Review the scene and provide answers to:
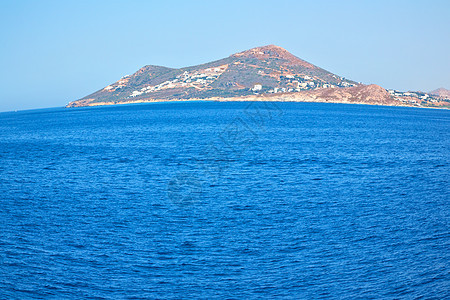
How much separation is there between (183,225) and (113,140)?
6957cm

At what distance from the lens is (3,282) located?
25391 mm

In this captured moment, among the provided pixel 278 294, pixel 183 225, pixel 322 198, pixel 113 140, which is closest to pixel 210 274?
pixel 278 294

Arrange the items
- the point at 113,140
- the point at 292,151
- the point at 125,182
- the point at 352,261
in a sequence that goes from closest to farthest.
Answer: the point at 352,261
the point at 125,182
the point at 292,151
the point at 113,140

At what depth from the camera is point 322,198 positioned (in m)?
42.4

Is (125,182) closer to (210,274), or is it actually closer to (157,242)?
(157,242)

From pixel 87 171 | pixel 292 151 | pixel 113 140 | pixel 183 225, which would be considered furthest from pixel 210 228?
pixel 113 140

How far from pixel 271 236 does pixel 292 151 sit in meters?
45.0

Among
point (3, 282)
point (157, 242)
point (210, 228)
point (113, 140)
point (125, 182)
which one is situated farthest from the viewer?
point (113, 140)

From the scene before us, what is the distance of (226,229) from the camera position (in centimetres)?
3344

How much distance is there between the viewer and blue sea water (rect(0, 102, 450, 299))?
24.7 meters

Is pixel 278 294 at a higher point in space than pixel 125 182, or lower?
lower

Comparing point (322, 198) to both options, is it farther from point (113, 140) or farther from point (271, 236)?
point (113, 140)

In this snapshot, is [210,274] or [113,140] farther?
[113,140]

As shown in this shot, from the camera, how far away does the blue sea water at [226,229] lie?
81.1 feet
